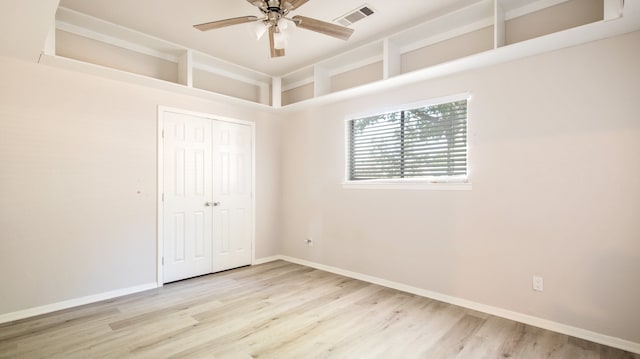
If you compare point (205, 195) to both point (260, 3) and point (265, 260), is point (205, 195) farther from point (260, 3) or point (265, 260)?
point (260, 3)

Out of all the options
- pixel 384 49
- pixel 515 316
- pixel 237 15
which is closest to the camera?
pixel 515 316

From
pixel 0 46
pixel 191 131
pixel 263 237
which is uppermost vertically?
pixel 0 46

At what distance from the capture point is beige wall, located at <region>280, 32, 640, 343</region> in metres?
2.41

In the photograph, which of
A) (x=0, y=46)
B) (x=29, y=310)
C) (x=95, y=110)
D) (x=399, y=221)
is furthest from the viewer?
(x=399, y=221)

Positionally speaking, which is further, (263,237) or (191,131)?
(263,237)

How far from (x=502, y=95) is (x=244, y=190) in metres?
3.53

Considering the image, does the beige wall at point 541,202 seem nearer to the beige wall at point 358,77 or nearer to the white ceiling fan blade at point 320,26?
the beige wall at point 358,77

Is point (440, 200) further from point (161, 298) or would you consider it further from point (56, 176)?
point (56, 176)

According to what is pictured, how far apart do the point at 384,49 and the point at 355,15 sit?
1.91 ft

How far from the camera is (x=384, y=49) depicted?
348 centimetres

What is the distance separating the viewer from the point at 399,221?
12.1 feet

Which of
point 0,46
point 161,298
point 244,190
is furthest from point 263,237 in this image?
point 0,46

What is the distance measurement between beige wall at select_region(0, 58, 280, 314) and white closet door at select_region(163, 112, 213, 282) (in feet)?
0.61

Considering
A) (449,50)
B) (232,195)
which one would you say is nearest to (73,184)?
(232,195)
